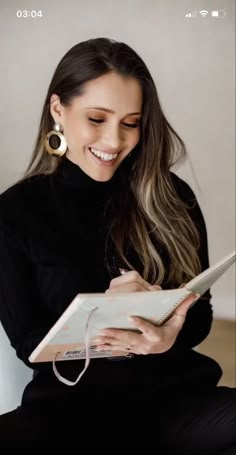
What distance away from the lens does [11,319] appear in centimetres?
115

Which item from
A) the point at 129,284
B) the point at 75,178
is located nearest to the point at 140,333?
the point at 129,284

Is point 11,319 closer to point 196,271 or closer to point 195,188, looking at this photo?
point 196,271

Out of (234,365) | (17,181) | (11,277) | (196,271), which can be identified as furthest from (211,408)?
(234,365)

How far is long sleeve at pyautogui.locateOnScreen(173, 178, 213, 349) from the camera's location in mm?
1232

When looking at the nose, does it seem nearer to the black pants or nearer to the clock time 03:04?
the clock time 03:04

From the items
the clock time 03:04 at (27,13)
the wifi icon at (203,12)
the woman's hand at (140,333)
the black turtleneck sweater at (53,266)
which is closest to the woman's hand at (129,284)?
the woman's hand at (140,333)

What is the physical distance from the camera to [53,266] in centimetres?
117

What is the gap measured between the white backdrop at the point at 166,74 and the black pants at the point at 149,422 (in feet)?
0.47

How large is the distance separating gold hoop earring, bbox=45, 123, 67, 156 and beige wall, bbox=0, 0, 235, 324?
27mm

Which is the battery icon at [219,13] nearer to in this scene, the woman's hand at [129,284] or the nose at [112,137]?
the nose at [112,137]

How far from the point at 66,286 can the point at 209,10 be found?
624mm

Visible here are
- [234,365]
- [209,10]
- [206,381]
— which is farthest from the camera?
[234,365]

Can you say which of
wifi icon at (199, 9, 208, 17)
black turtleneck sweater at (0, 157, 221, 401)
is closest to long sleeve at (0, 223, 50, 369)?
black turtleneck sweater at (0, 157, 221, 401)

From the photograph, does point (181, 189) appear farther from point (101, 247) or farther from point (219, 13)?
point (219, 13)
